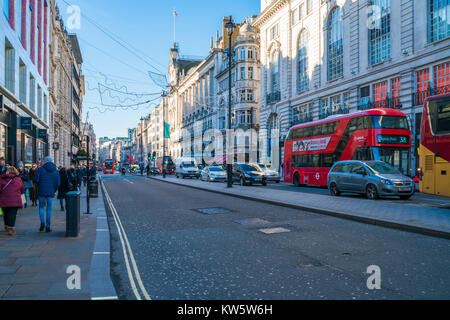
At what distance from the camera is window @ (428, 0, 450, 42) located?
23.1 meters

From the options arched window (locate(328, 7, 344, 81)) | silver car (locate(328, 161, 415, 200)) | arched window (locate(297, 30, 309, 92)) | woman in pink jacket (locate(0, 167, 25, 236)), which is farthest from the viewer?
arched window (locate(297, 30, 309, 92))

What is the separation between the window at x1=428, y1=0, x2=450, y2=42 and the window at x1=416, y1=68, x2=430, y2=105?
219 cm

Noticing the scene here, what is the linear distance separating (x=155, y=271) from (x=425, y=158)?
1025cm

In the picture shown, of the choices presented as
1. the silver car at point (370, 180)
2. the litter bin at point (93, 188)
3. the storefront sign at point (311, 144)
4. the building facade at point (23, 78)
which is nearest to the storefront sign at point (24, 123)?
the building facade at point (23, 78)

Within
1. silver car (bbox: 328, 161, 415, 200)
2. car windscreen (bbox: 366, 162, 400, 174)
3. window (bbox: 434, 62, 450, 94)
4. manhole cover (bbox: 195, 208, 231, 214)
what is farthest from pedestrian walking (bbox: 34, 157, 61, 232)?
window (bbox: 434, 62, 450, 94)

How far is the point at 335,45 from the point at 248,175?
670 inches

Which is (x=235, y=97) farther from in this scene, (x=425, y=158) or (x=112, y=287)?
(x=112, y=287)

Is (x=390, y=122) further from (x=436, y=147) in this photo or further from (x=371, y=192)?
(x=436, y=147)

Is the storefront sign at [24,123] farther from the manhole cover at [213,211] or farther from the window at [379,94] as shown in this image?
the window at [379,94]

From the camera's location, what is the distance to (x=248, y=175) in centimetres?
2638

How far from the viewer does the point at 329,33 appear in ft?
116

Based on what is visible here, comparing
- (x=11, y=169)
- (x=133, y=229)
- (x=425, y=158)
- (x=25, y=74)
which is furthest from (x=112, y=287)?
(x=25, y=74)

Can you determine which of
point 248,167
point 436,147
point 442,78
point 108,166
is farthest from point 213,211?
point 108,166

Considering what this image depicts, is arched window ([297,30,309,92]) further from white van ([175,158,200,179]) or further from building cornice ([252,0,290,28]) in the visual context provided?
white van ([175,158,200,179])
